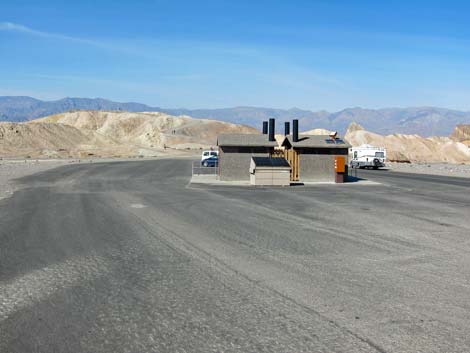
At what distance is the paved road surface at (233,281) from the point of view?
278 inches

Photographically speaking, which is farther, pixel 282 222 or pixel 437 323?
pixel 282 222

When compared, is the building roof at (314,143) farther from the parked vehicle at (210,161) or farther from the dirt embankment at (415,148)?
the dirt embankment at (415,148)

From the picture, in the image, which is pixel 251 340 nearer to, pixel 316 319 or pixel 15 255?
pixel 316 319

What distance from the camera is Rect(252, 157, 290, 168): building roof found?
3569 centimetres

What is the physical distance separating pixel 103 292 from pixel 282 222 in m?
9.76

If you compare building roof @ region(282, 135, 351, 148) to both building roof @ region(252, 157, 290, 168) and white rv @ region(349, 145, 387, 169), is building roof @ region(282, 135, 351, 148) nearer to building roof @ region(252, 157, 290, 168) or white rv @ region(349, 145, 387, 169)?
building roof @ region(252, 157, 290, 168)

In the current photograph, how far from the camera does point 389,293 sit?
30.5 ft

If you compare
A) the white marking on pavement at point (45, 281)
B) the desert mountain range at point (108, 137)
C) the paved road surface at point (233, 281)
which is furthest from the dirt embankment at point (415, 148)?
the white marking on pavement at point (45, 281)

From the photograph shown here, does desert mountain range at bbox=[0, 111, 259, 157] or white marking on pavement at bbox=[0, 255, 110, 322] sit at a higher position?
desert mountain range at bbox=[0, 111, 259, 157]

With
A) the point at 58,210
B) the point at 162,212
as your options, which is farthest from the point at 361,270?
the point at 58,210

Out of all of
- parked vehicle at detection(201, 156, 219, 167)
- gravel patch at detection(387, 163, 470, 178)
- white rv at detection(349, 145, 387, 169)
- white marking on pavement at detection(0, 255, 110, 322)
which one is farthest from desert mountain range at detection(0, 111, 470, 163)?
white marking on pavement at detection(0, 255, 110, 322)

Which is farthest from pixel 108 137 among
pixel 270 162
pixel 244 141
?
pixel 270 162

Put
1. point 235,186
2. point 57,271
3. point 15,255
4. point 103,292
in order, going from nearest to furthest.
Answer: point 103,292 < point 57,271 < point 15,255 < point 235,186

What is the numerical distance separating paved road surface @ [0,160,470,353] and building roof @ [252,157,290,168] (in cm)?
1461
